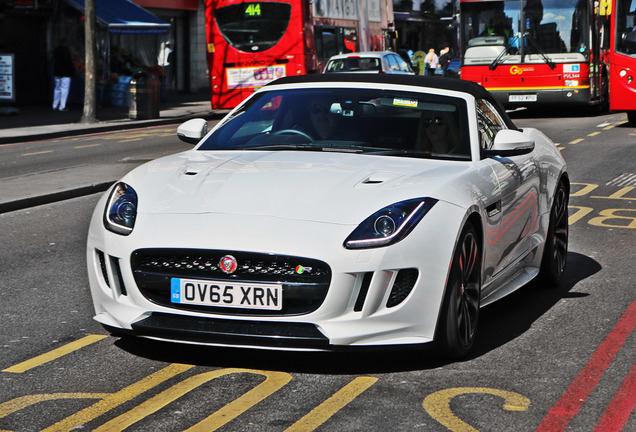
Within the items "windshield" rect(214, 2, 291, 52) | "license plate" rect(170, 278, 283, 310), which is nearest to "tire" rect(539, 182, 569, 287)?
"license plate" rect(170, 278, 283, 310)

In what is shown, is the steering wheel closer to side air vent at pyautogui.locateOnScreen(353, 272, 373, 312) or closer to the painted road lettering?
side air vent at pyautogui.locateOnScreen(353, 272, 373, 312)

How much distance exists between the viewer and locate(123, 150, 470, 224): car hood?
15.9 feet

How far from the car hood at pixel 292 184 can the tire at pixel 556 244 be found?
5.01 feet

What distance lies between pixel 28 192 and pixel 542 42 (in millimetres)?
14894

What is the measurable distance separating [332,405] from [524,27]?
2036 cm

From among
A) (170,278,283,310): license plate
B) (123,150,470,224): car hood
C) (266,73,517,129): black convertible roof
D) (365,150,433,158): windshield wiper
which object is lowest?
(170,278,283,310): license plate

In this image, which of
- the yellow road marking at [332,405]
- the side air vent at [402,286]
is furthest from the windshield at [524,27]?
the yellow road marking at [332,405]

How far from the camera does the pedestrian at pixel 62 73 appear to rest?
28438 millimetres

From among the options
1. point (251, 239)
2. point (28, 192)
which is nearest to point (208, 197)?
point (251, 239)

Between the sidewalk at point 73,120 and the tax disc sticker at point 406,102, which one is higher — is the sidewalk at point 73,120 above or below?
below

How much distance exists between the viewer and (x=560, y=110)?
27828 millimetres

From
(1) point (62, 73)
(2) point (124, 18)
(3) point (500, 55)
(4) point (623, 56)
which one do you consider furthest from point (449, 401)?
(2) point (124, 18)

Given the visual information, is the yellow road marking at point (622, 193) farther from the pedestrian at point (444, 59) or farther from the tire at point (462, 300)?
the pedestrian at point (444, 59)

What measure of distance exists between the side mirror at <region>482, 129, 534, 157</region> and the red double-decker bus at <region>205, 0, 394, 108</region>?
20957 mm
